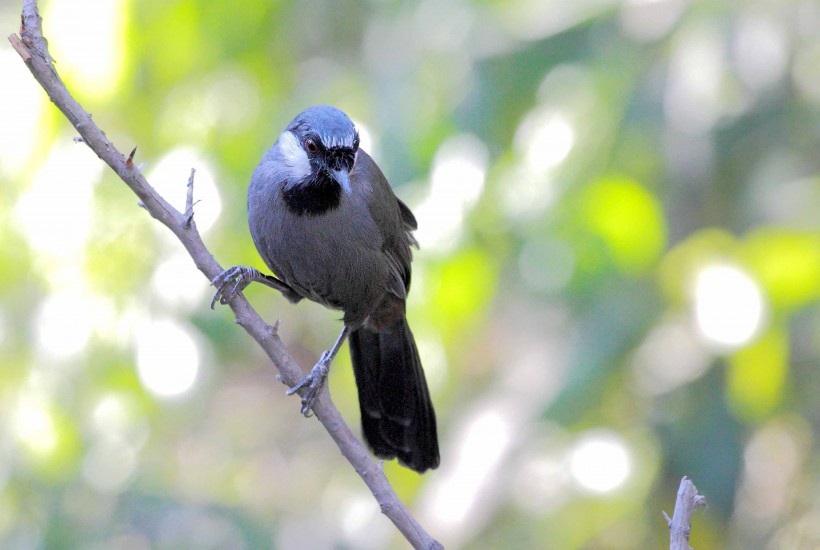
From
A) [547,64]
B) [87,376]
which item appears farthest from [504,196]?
[87,376]

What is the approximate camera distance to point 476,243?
4.07 metres

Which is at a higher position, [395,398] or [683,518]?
[395,398]

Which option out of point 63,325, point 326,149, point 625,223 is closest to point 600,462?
point 625,223

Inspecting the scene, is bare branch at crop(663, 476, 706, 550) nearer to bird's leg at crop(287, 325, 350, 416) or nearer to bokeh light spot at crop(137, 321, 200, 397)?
bird's leg at crop(287, 325, 350, 416)

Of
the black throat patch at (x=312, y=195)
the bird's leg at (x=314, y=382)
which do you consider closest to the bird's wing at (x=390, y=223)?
the black throat patch at (x=312, y=195)

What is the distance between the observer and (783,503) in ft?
15.5

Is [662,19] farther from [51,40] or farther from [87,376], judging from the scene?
[87,376]

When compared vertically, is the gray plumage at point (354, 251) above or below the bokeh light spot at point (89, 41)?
below

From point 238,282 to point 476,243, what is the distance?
3.67 ft

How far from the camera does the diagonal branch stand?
8.78ft

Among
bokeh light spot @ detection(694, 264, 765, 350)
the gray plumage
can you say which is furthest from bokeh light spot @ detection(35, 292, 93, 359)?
bokeh light spot @ detection(694, 264, 765, 350)

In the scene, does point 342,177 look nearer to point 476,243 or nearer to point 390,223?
point 390,223

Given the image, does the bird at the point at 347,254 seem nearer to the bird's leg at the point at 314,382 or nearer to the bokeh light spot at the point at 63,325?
the bird's leg at the point at 314,382

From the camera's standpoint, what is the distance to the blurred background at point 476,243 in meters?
3.91
